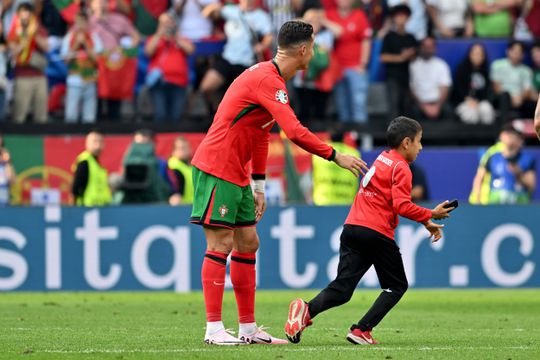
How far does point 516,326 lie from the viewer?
11445mm

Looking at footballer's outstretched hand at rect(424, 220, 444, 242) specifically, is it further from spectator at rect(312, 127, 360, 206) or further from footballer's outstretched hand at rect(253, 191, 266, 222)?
spectator at rect(312, 127, 360, 206)

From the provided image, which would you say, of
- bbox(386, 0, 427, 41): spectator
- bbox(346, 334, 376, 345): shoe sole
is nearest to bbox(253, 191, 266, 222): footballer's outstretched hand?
bbox(346, 334, 376, 345): shoe sole

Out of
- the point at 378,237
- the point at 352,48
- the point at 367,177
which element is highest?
the point at 352,48

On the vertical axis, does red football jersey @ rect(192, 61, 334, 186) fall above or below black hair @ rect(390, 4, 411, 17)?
below

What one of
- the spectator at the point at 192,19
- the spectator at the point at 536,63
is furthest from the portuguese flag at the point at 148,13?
the spectator at the point at 536,63

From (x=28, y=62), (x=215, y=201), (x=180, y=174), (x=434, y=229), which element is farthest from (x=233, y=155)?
(x=28, y=62)

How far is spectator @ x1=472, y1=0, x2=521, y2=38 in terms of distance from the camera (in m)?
21.2

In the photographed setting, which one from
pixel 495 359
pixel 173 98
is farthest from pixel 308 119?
pixel 495 359

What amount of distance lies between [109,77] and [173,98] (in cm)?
112

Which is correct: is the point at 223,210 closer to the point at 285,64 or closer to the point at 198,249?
the point at 285,64

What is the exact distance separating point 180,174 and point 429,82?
4645 mm

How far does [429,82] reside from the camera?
803 inches

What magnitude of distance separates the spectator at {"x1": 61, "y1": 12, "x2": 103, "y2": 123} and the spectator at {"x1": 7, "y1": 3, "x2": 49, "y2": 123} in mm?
370

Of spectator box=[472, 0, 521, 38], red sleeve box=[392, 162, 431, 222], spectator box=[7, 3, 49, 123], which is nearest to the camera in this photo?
red sleeve box=[392, 162, 431, 222]
